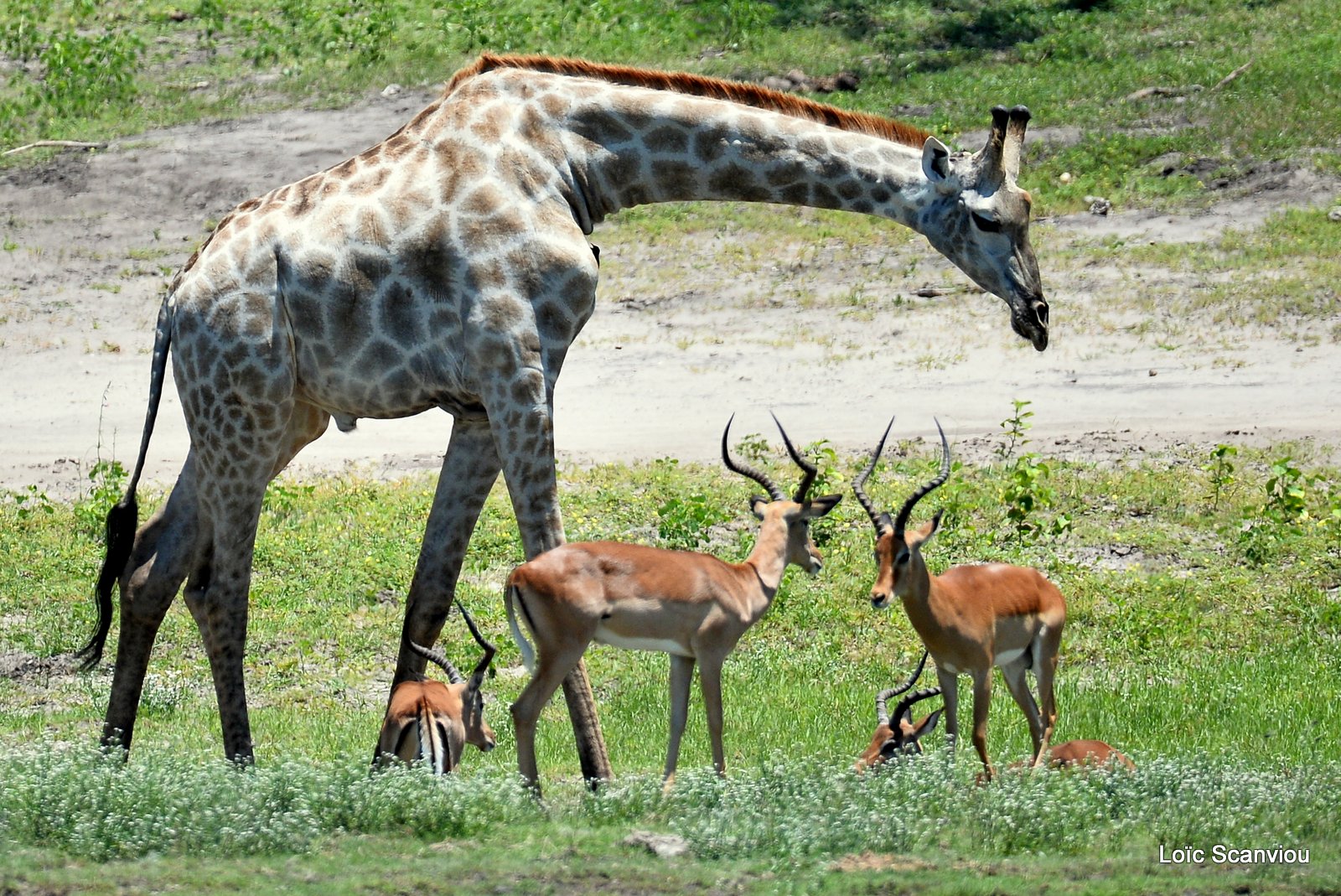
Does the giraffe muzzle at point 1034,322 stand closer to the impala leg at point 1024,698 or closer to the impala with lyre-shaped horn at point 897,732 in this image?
the impala with lyre-shaped horn at point 897,732

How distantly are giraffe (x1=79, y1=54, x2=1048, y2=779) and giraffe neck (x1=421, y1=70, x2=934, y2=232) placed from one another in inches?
0.5

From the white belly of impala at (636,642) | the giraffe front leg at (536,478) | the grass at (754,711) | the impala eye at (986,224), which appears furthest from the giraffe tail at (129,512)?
the impala eye at (986,224)

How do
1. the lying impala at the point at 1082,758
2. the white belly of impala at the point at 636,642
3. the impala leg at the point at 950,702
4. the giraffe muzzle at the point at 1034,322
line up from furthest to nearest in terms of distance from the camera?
the impala leg at the point at 950,702, the giraffe muzzle at the point at 1034,322, the lying impala at the point at 1082,758, the white belly of impala at the point at 636,642

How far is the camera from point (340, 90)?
23.2 m

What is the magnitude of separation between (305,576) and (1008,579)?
527cm

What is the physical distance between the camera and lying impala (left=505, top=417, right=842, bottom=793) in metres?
8.26

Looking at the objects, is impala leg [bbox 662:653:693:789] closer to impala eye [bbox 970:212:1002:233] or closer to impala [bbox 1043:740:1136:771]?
impala [bbox 1043:740:1136:771]

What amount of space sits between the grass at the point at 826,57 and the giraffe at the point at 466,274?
Result: 11.2 m

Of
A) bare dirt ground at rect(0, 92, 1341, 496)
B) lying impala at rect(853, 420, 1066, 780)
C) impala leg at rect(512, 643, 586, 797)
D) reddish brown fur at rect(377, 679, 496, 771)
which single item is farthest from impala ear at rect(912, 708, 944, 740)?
bare dirt ground at rect(0, 92, 1341, 496)

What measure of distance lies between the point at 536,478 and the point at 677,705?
1.22m

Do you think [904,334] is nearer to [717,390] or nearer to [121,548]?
[717,390]

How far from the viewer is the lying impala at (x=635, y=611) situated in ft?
27.1

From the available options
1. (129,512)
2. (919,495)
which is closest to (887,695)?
(919,495)


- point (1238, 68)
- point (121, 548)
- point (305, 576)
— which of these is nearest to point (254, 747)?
point (121, 548)
